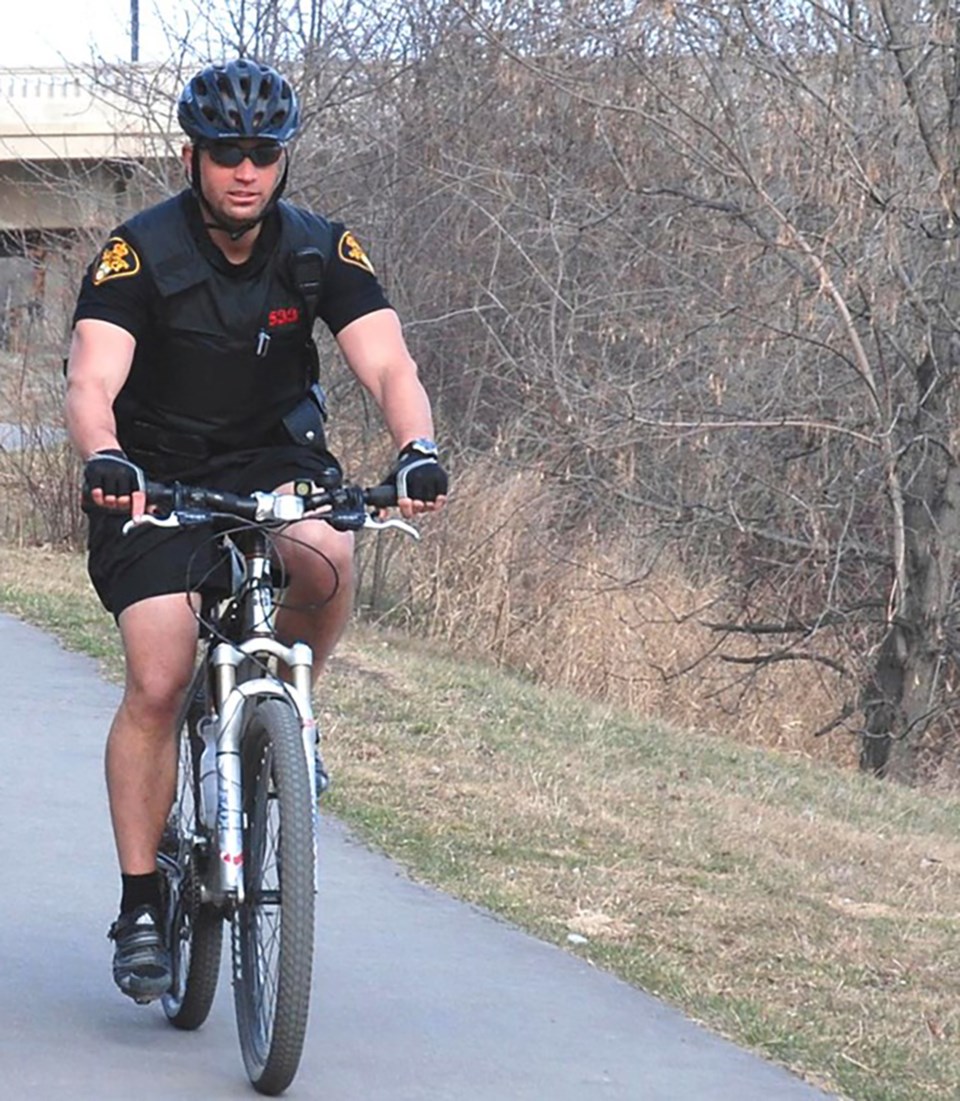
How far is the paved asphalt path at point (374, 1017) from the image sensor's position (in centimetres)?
459

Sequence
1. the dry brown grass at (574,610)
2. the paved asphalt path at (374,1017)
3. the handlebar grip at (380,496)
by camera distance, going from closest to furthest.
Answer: the handlebar grip at (380,496) < the paved asphalt path at (374,1017) < the dry brown grass at (574,610)

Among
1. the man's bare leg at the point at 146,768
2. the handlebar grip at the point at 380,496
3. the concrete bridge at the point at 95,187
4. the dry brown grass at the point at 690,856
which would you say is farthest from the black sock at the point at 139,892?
the concrete bridge at the point at 95,187

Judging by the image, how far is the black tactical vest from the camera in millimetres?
4559

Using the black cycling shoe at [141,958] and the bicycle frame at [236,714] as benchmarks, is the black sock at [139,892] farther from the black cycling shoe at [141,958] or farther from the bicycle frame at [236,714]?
the bicycle frame at [236,714]

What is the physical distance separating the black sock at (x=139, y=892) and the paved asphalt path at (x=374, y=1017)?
0.98ft

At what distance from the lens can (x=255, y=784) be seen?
4402 mm

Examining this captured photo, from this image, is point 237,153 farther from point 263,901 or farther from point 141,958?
point 141,958

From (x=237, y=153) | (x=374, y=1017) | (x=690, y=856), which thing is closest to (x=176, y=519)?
(x=237, y=153)

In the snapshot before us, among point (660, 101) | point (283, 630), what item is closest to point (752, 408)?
point (660, 101)

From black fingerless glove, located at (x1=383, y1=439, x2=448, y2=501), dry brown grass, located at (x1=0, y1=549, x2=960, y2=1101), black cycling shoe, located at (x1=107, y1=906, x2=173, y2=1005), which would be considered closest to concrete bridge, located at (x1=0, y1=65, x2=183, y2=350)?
dry brown grass, located at (x1=0, y1=549, x2=960, y2=1101)

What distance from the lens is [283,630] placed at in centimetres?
476

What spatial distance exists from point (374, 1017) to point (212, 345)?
5.20 feet

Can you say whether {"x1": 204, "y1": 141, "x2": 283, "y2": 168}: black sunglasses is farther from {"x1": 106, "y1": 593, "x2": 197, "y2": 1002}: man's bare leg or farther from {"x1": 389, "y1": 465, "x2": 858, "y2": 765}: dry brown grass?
{"x1": 389, "y1": 465, "x2": 858, "y2": 765}: dry brown grass

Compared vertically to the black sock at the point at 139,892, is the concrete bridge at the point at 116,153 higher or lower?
higher
